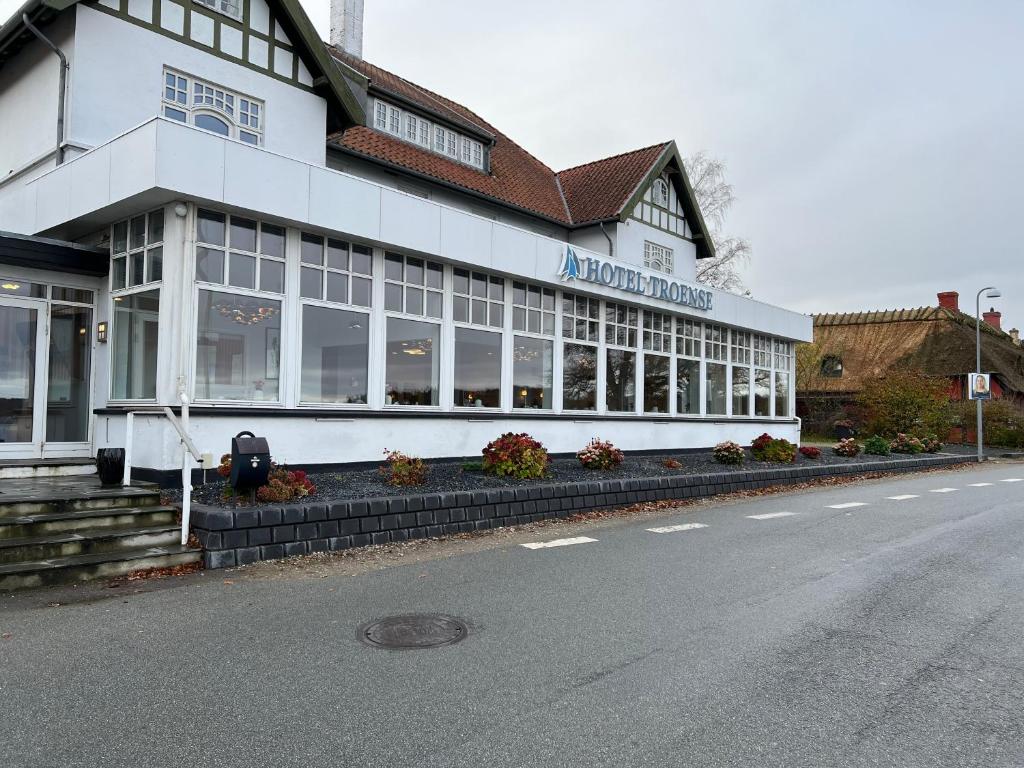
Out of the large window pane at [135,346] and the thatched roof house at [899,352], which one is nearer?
the large window pane at [135,346]

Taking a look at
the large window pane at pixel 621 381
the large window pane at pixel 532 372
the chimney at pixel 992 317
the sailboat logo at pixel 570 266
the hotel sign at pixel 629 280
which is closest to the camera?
the large window pane at pixel 532 372

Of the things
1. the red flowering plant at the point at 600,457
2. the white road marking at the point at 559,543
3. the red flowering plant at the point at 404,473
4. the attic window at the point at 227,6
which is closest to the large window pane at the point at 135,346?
the red flowering plant at the point at 404,473

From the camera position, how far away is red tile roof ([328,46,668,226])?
18.4 metres

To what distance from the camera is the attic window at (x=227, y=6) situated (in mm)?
13531

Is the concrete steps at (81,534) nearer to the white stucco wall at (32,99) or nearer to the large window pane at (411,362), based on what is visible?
the large window pane at (411,362)

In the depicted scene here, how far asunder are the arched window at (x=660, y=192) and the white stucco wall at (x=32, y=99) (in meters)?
16.5

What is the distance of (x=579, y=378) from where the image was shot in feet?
56.8

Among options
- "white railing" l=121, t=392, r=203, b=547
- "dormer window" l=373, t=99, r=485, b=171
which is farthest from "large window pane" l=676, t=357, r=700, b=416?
"white railing" l=121, t=392, r=203, b=547

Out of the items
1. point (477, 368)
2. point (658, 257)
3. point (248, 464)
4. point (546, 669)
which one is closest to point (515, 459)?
point (477, 368)

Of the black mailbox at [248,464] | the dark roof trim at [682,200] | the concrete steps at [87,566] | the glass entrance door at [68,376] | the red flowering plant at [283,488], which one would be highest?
the dark roof trim at [682,200]

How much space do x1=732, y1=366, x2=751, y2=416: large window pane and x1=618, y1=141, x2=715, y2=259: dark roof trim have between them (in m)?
4.89

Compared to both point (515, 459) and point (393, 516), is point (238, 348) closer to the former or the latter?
point (393, 516)

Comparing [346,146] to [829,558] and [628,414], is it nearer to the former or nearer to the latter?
[628,414]

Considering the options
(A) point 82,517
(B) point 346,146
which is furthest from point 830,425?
(A) point 82,517
